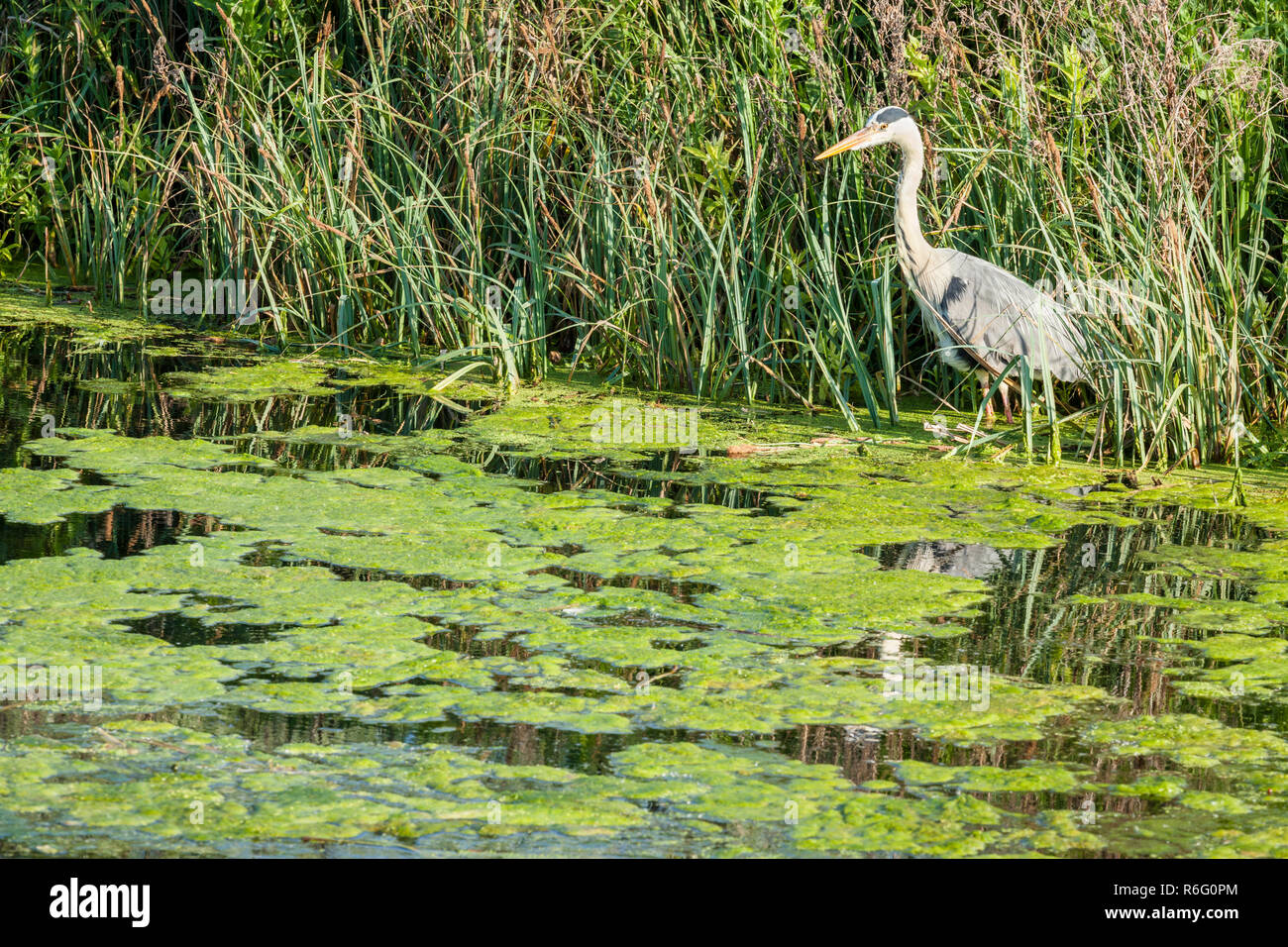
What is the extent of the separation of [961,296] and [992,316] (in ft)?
0.48

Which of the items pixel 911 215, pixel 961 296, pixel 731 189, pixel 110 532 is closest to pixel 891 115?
pixel 911 215

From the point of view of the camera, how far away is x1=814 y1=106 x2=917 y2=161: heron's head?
5590 mm

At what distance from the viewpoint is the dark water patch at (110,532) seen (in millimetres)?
3834

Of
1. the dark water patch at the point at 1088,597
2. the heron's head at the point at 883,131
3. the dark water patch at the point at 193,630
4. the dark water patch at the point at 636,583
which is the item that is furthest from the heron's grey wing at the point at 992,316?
the dark water patch at the point at 193,630

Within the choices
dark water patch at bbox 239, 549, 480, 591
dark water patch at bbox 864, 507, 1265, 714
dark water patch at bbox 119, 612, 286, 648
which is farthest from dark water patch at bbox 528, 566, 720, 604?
dark water patch at bbox 119, 612, 286, 648

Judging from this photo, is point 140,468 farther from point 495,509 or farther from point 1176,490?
point 1176,490

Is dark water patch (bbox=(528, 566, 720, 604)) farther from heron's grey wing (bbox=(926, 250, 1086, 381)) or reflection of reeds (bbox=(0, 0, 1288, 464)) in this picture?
heron's grey wing (bbox=(926, 250, 1086, 381))

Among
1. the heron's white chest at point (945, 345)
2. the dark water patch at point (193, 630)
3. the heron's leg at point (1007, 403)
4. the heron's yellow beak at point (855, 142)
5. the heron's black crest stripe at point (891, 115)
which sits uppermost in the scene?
the heron's black crest stripe at point (891, 115)

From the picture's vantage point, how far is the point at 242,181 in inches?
264

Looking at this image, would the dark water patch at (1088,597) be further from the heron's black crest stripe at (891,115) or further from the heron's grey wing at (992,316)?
the heron's black crest stripe at (891,115)

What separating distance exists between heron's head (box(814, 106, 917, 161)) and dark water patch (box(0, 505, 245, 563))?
275cm

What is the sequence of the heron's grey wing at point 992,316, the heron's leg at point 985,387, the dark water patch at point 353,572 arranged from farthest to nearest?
the heron's leg at point 985,387 → the heron's grey wing at point 992,316 → the dark water patch at point 353,572

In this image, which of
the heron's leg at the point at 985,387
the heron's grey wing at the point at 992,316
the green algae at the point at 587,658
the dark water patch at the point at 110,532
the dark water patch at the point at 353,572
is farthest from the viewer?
the heron's leg at the point at 985,387

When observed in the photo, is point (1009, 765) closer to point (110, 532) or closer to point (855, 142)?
point (110, 532)
